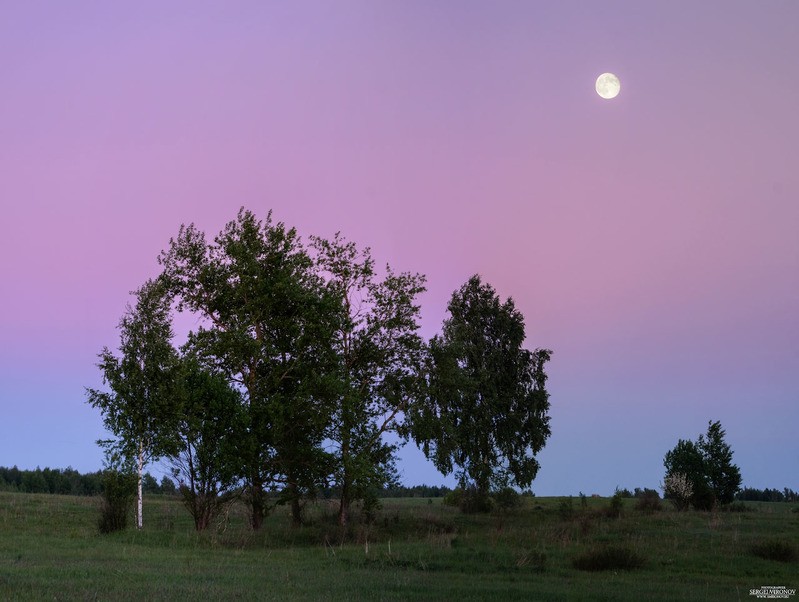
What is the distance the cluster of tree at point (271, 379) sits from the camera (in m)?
34.7

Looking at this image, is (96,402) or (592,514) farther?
(592,514)

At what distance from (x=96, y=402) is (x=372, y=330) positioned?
48.6 feet

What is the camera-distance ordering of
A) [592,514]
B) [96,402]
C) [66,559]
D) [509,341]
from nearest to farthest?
[66,559], [96,402], [592,514], [509,341]

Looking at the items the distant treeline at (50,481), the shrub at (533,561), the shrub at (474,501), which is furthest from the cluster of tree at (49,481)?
the shrub at (533,561)

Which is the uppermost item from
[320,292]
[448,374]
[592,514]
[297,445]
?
[320,292]

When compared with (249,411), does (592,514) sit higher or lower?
lower

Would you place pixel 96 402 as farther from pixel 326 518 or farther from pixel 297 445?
pixel 326 518

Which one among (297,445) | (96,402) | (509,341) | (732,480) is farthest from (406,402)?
(732,480)

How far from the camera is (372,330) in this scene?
136 feet

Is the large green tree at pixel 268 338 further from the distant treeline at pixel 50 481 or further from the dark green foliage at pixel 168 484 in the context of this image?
the distant treeline at pixel 50 481

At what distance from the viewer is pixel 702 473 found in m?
63.7

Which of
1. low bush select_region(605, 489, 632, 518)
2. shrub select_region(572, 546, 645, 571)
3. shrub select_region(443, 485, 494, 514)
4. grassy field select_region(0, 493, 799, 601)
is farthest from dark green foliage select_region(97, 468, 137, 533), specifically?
low bush select_region(605, 489, 632, 518)

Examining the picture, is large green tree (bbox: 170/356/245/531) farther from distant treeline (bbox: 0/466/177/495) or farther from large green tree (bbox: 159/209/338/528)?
distant treeline (bbox: 0/466/177/495)

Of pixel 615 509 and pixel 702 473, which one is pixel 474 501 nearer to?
pixel 615 509
